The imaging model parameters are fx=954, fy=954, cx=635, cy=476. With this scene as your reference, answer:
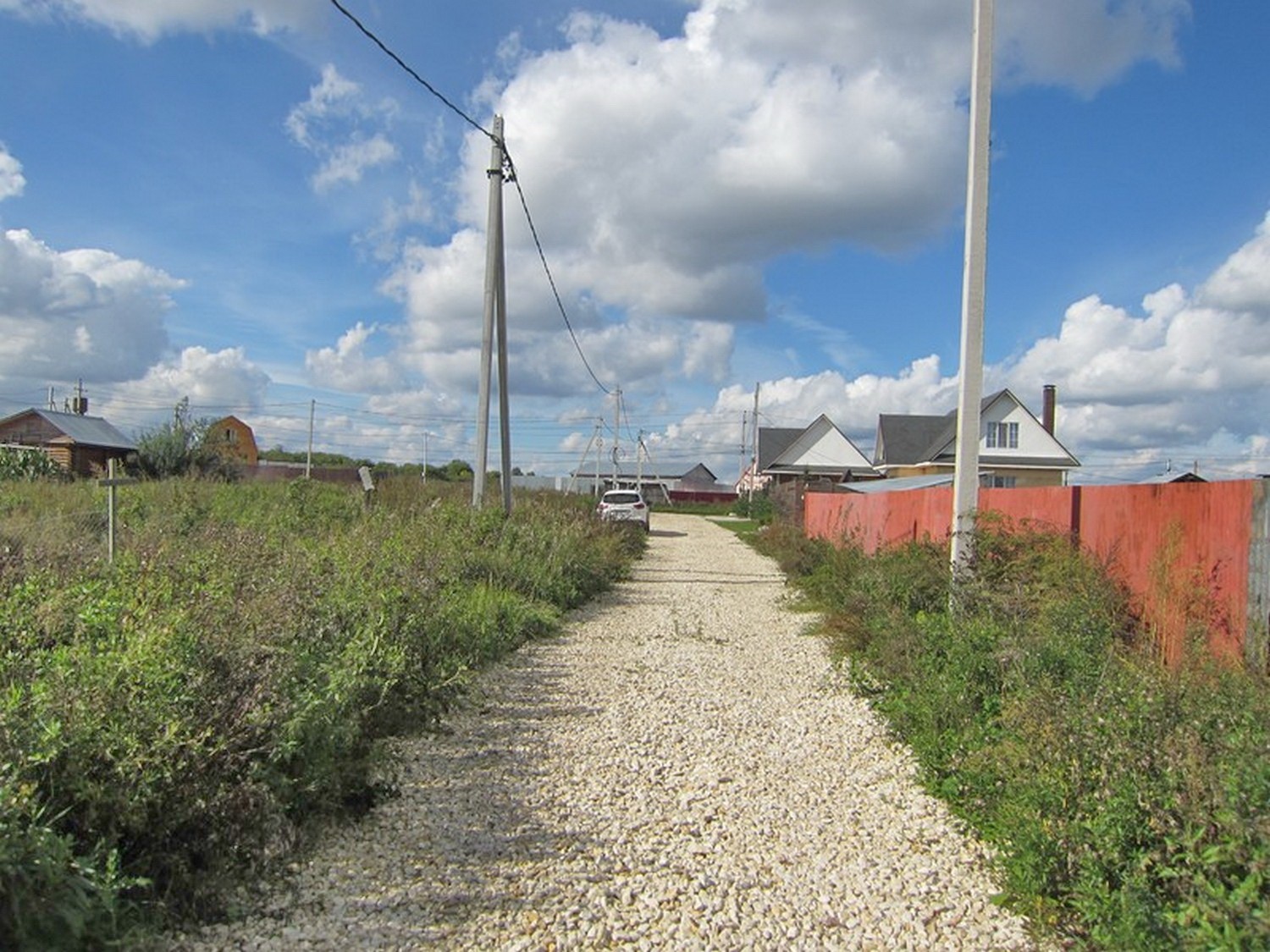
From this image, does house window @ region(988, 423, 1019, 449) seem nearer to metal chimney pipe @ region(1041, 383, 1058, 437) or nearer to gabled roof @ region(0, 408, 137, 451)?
metal chimney pipe @ region(1041, 383, 1058, 437)

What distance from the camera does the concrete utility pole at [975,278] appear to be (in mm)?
8414

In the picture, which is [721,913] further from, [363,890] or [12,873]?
[12,873]

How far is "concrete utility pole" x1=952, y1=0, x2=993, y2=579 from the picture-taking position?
8414mm

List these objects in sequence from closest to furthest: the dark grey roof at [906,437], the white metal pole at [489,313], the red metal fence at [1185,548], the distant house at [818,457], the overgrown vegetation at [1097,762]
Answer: the overgrown vegetation at [1097,762]
the red metal fence at [1185,548]
the white metal pole at [489,313]
the dark grey roof at [906,437]
the distant house at [818,457]

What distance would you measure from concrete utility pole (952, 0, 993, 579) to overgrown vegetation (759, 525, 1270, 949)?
184cm

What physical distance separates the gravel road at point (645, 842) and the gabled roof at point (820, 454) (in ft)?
175

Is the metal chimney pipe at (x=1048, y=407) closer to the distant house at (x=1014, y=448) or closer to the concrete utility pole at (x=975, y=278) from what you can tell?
the distant house at (x=1014, y=448)

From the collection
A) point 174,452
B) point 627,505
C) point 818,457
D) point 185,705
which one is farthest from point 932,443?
point 185,705

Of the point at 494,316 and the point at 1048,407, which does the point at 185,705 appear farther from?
the point at 1048,407

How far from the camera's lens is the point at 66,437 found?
41344 millimetres

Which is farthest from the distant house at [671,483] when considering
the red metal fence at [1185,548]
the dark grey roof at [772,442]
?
the red metal fence at [1185,548]

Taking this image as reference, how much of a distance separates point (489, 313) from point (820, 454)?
48.2m

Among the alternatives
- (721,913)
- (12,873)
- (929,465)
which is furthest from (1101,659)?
(929,465)

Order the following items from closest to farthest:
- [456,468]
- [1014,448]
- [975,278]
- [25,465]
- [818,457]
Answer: [975,278] → [25,465] → [1014,448] → [818,457] → [456,468]
